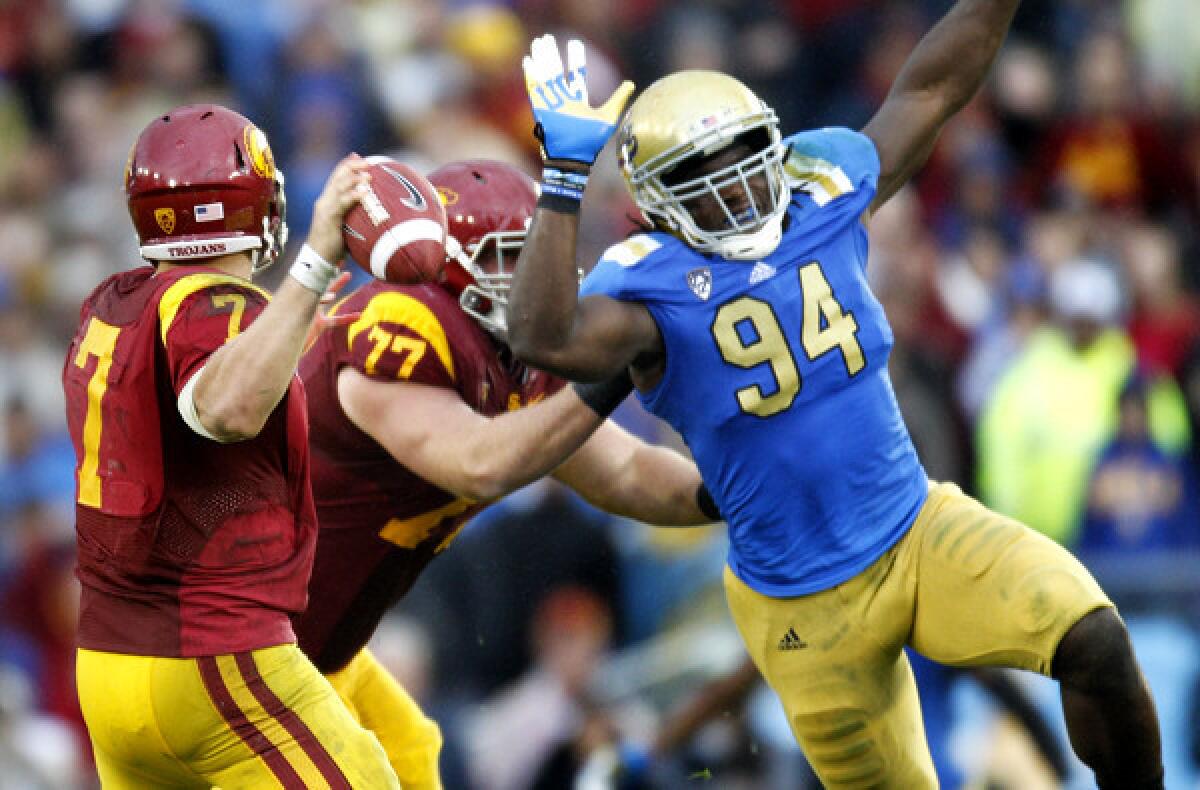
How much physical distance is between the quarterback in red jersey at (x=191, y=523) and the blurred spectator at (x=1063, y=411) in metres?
4.29

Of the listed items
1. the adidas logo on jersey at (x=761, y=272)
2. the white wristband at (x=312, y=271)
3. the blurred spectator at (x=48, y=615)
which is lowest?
the blurred spectator at (x=48, y=615)

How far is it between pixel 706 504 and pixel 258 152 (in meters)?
1.53

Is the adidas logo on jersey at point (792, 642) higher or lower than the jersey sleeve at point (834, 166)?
lower

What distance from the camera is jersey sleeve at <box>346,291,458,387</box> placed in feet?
14.2

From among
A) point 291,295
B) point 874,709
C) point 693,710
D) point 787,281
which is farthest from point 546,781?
point 291,295

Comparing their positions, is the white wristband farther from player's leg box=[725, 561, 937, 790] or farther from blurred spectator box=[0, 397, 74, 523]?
blurred spectator box=[0, 397, 74, 523]

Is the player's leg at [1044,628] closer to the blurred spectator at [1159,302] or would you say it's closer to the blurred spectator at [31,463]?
the blurred spectator at [1159,302]

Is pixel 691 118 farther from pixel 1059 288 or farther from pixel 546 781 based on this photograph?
pixel 1059 288

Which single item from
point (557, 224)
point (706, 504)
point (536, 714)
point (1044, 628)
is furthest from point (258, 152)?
point (536, 714)

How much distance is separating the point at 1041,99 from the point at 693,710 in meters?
4.08

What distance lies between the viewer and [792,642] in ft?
13.3

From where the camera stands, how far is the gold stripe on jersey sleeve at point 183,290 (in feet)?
11.3

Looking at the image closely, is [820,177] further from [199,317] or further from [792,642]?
[199,317]

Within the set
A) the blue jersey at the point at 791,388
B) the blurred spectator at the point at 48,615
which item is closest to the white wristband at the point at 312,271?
the blue jersey at the point at 791,388
